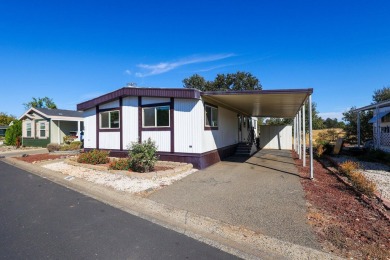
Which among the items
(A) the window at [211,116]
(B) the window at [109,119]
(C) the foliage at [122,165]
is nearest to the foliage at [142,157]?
(C) the foliage at [122,165]

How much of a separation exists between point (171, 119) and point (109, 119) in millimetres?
4172

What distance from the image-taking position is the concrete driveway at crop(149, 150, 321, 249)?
4.16m

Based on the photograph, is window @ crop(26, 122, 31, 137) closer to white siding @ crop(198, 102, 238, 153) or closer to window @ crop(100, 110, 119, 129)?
window @ crop(100, 110, 119, 129)

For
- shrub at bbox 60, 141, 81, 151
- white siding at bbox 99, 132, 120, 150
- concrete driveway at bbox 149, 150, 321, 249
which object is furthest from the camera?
shrub at bbox 60, 141, 81, 151

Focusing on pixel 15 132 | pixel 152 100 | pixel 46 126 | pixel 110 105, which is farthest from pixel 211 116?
pixel 15 132

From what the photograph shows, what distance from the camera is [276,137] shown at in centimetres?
2106

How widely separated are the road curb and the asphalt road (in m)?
0.22

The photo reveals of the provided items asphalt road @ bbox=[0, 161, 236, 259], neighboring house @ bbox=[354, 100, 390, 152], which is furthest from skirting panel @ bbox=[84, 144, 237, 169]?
neighboring house @ bbox=[354, 100, 390, 152]

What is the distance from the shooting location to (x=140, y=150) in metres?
8.67

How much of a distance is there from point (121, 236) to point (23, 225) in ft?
6.53

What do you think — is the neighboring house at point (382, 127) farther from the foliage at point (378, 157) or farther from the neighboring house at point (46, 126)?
the neighboring house at point (46, 126)

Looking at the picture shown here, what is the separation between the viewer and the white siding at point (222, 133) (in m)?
10.8

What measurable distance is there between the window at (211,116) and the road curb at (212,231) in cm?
573

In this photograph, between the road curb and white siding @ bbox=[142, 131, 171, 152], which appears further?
white siding @ bbox=[142, 131, 171, 152]
